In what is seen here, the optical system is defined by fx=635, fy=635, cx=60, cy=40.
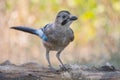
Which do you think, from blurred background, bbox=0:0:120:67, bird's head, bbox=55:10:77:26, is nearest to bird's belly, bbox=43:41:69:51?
bird's head, bbox=55:10:77:26

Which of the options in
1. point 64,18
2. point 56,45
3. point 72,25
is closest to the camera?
point 64,18

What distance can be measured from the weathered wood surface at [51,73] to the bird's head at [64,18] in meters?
0.43

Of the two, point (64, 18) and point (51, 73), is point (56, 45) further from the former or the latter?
point (51, 73)

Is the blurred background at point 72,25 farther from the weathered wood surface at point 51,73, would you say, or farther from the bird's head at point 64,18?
the weathered wood surface at point 51,73

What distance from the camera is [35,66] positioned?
5.83 meters

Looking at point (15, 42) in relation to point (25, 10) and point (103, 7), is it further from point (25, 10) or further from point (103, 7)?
point (103, 7)

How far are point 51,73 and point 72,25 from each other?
14.5 ft

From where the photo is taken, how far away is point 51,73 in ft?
18.6

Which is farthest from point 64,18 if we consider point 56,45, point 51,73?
point 51,73

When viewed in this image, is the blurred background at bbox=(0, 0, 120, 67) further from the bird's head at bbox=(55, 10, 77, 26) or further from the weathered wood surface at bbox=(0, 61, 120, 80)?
the weathered wood surface at bbox=(0, 61, 120, 80)

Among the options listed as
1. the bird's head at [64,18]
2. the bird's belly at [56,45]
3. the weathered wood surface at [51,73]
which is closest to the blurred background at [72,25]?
the bird's belly at [56,45]

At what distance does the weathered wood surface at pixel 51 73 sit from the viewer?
5551 mm

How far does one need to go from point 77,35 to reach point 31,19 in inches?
31.2

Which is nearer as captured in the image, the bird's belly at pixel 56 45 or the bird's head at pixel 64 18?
the bird's head at pixel 64 18
